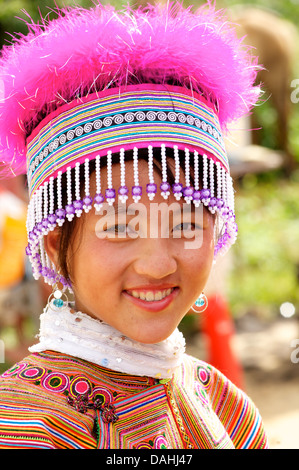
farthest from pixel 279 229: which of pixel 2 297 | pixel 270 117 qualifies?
pixel 2 297

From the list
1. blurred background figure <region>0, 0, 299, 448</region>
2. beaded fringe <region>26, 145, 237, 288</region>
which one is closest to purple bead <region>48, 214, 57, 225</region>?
beaded fringe <region>26, 145, 237, 288</region>

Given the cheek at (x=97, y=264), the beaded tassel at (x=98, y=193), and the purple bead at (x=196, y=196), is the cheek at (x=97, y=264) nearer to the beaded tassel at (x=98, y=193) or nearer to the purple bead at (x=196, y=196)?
the beaded tassel at (x=98, y=193)

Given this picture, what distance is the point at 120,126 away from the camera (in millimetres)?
1599

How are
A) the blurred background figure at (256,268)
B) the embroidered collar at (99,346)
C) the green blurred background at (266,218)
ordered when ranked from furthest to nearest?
the green blurred background at (266,218) < the blurred background figure at (256,268) < the embroidered collar at (99,346)

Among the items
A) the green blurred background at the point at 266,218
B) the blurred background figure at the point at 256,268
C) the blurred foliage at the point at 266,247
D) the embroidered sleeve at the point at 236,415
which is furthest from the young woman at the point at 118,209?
the blurred foliage at the point at 266,247

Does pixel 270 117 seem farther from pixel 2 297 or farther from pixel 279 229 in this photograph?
pixel 2 297

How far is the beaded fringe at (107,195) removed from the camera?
1574 millimetres

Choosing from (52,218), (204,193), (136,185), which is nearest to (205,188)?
(204,193)

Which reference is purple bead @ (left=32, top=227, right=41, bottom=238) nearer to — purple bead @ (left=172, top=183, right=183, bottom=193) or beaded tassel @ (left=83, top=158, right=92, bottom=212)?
beaded tassel @ (left=83, top=158, right=92, bottom=212)

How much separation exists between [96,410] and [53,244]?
0.52m

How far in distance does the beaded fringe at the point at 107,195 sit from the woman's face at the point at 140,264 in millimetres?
28

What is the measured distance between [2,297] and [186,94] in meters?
4.35

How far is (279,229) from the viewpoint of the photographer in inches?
438

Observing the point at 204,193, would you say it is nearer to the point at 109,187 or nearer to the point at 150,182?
the point at 150,182
